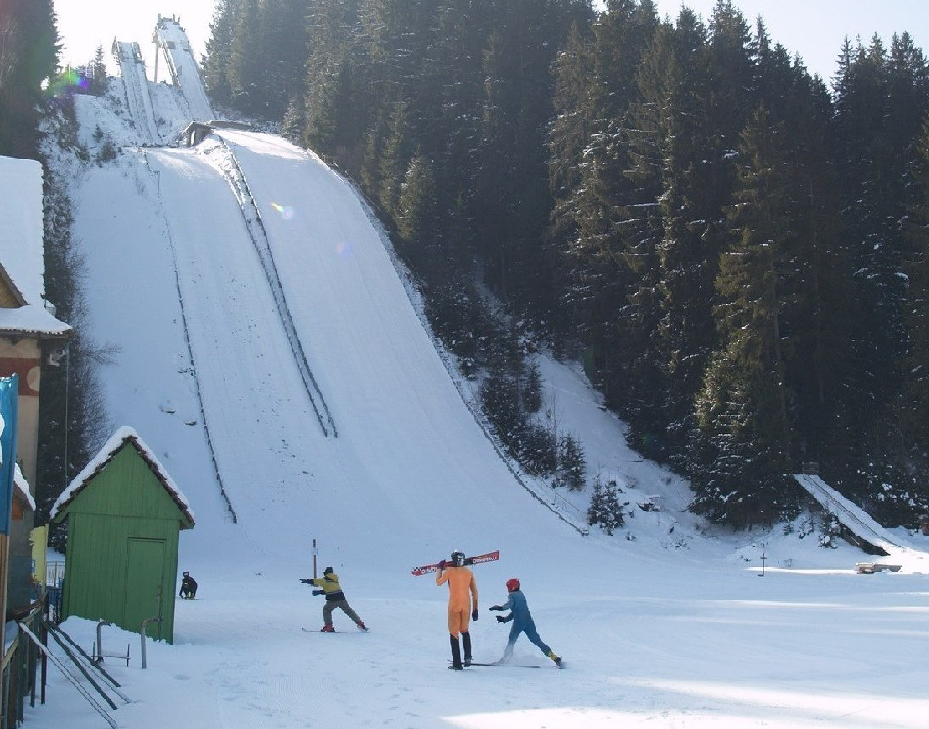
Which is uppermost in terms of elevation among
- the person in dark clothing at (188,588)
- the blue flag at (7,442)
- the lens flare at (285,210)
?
the lens flare at (285,210)

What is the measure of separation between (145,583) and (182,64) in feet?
257

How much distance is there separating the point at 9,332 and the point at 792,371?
72.0 feet

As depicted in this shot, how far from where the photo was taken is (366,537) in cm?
2597

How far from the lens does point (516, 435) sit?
3178 cm

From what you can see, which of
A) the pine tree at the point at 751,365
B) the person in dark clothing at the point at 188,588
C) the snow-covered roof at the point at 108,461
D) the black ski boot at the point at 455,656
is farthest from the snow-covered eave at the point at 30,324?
the pine tree at the point at 751,365

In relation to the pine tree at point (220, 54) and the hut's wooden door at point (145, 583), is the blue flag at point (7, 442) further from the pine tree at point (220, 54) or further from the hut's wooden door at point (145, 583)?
the pine tree at point (220, 54)

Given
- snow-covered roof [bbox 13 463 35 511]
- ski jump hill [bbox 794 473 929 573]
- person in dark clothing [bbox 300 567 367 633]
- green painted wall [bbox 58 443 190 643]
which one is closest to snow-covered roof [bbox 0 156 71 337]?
green painted wall [bbox 58 443 190 643]

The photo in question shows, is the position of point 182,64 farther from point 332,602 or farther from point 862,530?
point 332,602

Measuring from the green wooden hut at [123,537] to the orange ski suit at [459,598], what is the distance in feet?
12.7

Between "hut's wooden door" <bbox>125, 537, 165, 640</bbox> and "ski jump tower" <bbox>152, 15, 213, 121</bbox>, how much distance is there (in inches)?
2535

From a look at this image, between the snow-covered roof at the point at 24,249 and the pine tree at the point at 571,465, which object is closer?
the snow-covered roof at the point at 24,249

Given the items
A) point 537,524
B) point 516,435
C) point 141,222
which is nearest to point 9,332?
point 537,524

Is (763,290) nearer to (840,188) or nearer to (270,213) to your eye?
(840,188)

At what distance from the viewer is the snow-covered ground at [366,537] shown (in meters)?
8.91
